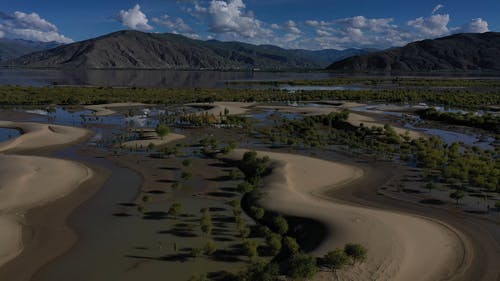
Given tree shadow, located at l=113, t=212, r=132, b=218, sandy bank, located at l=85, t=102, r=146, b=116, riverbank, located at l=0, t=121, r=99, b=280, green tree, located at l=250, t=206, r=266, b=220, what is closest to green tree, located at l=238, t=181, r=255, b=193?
green tree, located at l=250, t=206, r=266, b=220

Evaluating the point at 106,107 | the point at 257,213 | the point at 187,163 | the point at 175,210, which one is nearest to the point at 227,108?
the point at 106,107

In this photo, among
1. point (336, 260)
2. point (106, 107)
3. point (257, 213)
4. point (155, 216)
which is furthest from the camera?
point (106, 107)

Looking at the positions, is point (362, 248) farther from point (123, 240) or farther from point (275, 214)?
point (123, 240)

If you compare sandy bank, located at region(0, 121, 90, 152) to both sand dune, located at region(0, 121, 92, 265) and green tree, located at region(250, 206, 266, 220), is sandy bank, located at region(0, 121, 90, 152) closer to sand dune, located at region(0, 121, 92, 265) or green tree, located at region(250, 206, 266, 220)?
sand dune, located at region(0, 121, 92, 265)

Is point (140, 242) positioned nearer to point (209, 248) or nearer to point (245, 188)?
point (209, 248)

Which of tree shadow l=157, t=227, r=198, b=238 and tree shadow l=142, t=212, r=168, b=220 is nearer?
tree shadow l=157, t=227, r=198, b=238

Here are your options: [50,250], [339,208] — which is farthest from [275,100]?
[50,250]
